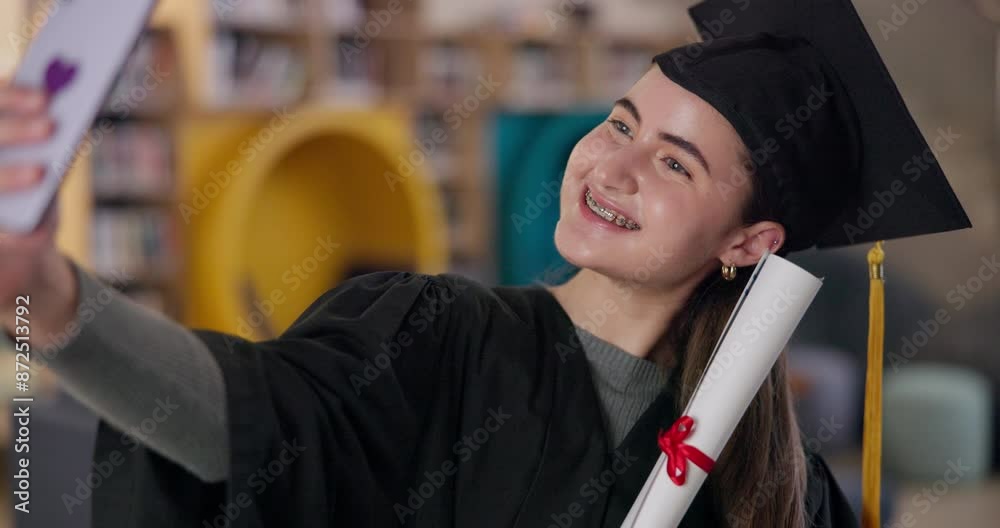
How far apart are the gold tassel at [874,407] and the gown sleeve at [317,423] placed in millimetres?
580

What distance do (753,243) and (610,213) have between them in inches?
8.6

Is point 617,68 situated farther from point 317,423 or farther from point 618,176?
point 317,423

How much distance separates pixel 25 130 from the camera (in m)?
0.88

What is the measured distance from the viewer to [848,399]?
15.3 feet

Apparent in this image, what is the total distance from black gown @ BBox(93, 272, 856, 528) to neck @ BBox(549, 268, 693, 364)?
0.10ft

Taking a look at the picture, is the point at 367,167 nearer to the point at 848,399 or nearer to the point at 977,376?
the point at 848,399

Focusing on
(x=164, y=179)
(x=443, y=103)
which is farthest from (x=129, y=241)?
(x=443, y=103)

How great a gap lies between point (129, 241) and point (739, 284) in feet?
11.8

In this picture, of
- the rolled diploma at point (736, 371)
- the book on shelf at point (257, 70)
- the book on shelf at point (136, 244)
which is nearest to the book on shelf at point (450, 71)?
the book on shelf at point (257, 70)
